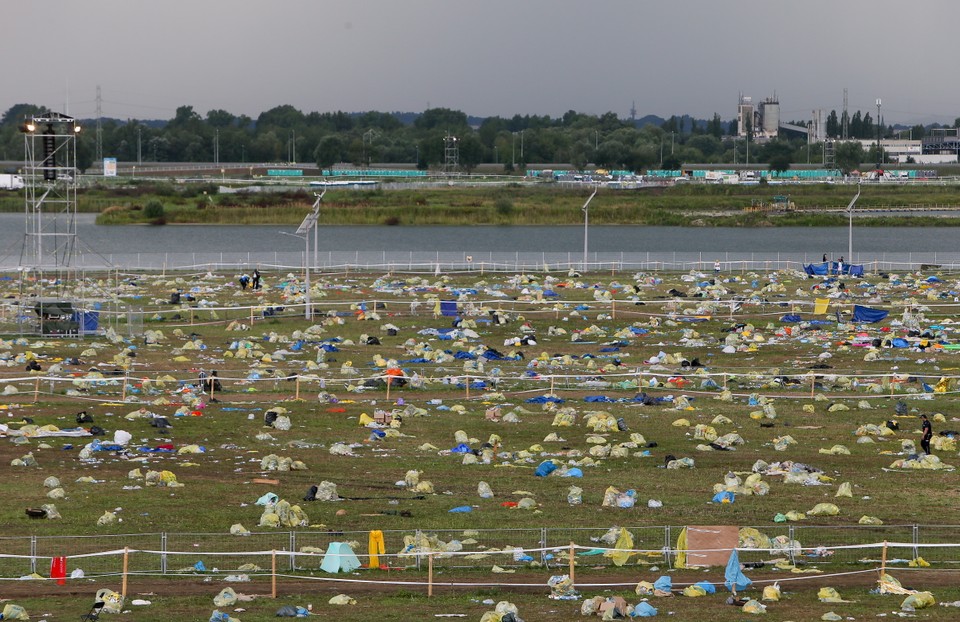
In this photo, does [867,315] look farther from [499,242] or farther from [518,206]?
[518,206]

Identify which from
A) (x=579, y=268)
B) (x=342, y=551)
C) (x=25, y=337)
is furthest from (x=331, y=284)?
(x=342, y=551)

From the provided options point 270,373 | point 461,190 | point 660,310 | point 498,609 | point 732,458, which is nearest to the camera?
point 498,609

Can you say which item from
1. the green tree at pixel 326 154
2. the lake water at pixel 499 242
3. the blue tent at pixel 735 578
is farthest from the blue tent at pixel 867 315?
the green tree at pixel 326 154

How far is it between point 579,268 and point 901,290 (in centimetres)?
1953

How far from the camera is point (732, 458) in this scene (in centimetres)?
2858

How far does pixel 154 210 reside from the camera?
135 metres

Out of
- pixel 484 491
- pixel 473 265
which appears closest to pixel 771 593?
pixel 484 491

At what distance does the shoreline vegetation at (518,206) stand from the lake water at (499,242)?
156 cm

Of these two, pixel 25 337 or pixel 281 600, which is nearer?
pixel 281 600

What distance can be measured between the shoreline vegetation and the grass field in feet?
274

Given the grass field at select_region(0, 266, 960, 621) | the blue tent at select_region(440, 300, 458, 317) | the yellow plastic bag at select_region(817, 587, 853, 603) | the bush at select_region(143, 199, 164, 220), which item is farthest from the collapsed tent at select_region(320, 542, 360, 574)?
the bush at select_region(143, 199, 164, 220)

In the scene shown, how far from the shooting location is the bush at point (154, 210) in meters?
135

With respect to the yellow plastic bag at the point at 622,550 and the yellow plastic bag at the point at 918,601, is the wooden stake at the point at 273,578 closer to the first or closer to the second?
the yellow plastic bag at the point at 622,550

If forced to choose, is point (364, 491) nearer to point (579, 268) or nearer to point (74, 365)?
point (74, 365)
